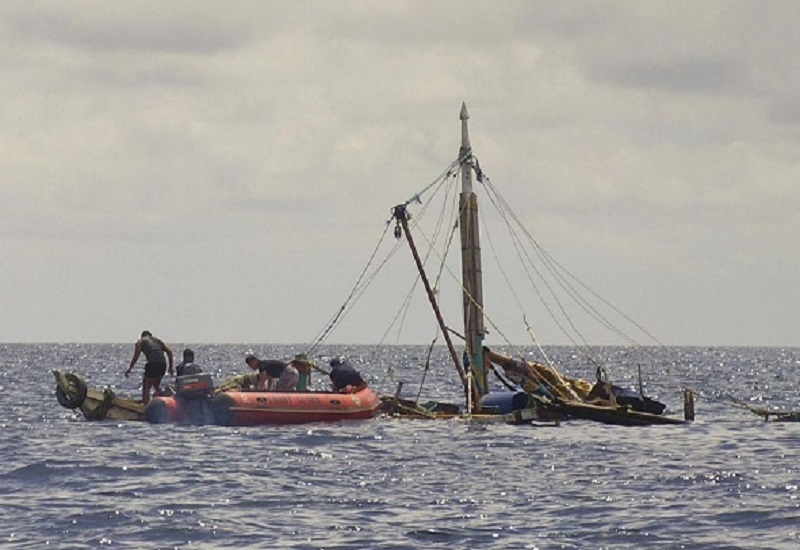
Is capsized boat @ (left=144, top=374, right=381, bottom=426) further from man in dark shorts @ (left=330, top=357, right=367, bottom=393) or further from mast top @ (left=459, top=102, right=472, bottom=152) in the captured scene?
mast top @ (left=459, top=102, right=472, bottom=152)


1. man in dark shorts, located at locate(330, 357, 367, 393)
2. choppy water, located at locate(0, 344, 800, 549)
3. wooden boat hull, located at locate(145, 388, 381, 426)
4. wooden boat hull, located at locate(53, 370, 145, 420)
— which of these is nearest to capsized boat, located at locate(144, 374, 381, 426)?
wooden boat hull, located at locate(145, 388, 381, 426)

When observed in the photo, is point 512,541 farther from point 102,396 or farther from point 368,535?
point 102,396

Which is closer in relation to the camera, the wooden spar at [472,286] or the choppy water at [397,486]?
the choppy water at [397,486]

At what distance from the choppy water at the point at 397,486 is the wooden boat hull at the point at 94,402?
17.7 inches

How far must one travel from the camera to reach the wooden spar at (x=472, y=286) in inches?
1572

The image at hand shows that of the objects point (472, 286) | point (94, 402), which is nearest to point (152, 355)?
point (94, 402)

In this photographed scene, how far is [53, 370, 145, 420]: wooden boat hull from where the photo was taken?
36875 millimetres

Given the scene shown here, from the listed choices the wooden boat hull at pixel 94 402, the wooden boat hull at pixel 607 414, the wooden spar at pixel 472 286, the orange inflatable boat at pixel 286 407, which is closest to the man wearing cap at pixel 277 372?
the orange inflatable boat at pixel 286 407

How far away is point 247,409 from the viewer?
3516cm

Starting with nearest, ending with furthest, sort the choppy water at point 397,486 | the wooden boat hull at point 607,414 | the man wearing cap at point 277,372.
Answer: the choppy water at point 397,486 → the man wearing cap at point 277,372 → the wooden boat hull at point 607,414

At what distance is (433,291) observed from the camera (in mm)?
41219

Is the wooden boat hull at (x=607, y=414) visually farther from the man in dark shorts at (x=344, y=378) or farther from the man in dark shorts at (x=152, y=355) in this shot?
the man in dark shorts at (x=152, y=355)

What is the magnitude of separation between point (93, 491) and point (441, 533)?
626cm

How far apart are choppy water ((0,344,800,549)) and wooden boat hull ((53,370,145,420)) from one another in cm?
45
